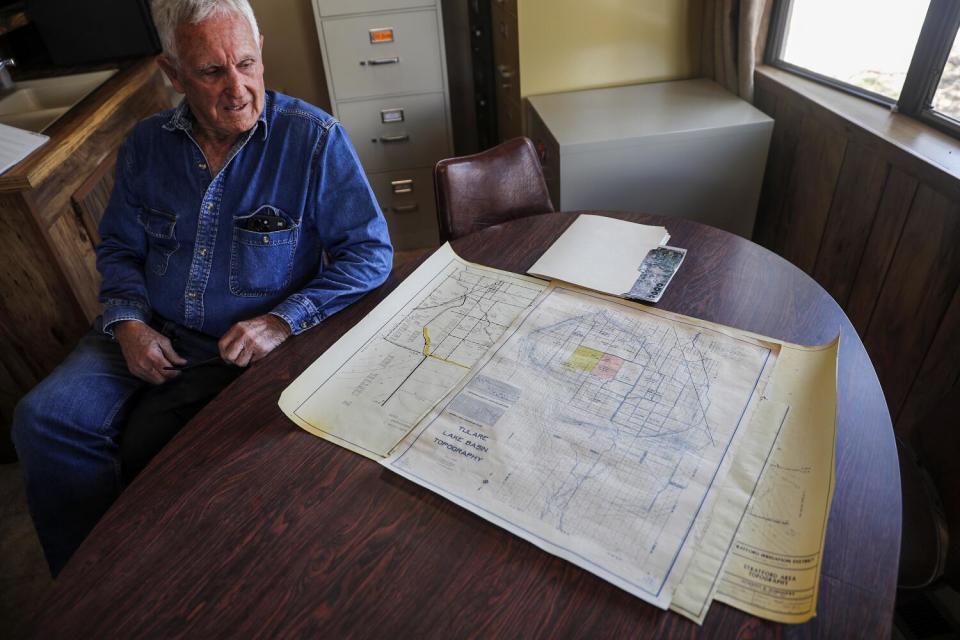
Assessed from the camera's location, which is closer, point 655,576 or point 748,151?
point 655,576

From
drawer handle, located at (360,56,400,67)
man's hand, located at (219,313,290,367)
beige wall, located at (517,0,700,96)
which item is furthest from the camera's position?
drawer handle, located at (360,56,400,67)

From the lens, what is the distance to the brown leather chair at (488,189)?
1.58 m

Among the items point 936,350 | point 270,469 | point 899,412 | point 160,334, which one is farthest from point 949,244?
point 160,334

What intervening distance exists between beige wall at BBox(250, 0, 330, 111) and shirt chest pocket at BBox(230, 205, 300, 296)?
223 cm

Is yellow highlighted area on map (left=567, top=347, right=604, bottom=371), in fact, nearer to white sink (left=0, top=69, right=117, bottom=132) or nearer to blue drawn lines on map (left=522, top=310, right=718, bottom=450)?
blue drawn lines on map (left=522, top=310, right=718, bottom=450)

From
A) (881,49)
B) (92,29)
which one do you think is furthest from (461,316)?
(92,29)

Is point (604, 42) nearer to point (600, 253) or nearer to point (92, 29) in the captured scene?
point (600, 253)

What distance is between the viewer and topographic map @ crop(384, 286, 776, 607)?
0.69 m

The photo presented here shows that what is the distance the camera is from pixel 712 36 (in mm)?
2262

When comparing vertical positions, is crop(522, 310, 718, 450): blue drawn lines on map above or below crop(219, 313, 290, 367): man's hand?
above

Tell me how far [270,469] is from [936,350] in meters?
1.54

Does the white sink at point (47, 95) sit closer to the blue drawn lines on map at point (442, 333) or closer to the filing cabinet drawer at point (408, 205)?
the filing cabinet drawer at point (408, 205)

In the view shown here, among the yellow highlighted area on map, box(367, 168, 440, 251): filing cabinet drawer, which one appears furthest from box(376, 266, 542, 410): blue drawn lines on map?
box(367, 168, 440, 251): filing cabinet drawer

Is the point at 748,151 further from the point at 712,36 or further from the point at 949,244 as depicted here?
the point at 949,244
